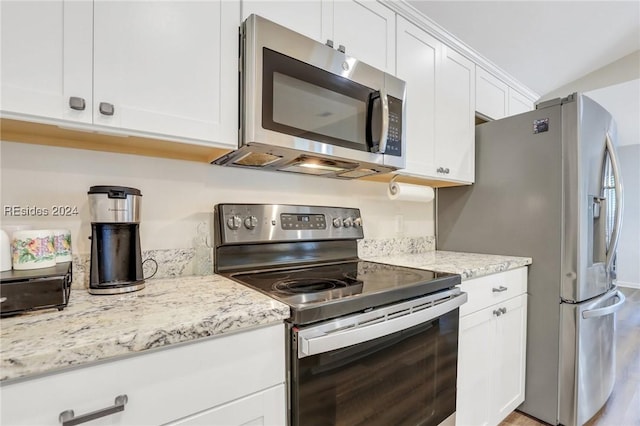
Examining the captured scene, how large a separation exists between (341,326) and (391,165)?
83cm

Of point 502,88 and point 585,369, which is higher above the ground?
point 502,88

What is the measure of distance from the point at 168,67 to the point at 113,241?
0.57 m

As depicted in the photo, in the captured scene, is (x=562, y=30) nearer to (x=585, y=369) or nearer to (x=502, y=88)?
(x=502, y=88)

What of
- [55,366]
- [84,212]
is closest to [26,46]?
[84,212]

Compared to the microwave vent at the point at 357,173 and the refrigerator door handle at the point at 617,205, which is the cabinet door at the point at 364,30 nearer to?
the microwave vent at the point at 357,173

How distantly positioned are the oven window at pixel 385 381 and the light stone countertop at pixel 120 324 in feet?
0.65

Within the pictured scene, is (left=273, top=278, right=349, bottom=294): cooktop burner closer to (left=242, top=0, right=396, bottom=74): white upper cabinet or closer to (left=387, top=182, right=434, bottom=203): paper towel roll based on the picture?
(left=387, top=182, right=434, bottom=203): paper towel roll

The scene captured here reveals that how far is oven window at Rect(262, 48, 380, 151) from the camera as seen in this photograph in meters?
1.10

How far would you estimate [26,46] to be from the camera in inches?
30.2

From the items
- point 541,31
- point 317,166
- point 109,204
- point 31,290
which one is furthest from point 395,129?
point 541,31

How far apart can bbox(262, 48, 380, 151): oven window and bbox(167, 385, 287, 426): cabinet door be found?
0.82 metres

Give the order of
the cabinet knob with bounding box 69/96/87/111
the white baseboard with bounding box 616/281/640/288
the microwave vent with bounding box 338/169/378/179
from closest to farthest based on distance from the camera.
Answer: the cabinet knob with bounding box 69/96/87/111
the microwave vent with bounding box 338/169/378/179
the white baseboard with bounding box 616/281/640/288

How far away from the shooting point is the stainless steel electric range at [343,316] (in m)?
0.83

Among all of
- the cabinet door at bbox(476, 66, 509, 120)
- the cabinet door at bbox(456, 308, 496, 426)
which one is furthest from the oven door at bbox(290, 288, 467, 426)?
the cabinet door at bbox(476, 66, 509, 120)
